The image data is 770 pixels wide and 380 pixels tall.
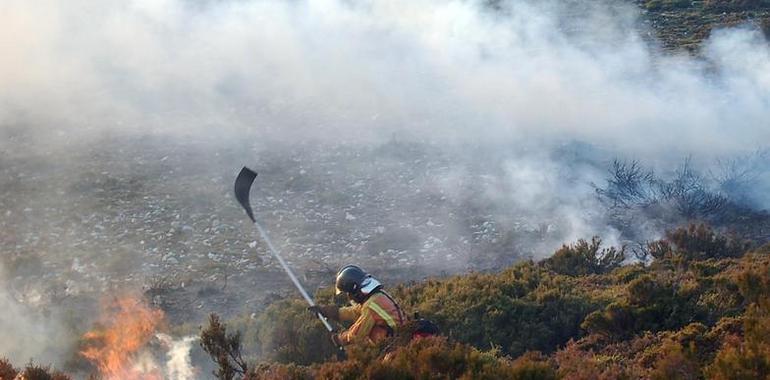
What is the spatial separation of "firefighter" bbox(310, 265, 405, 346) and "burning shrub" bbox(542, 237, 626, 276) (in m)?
3.52

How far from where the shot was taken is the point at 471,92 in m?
15.6

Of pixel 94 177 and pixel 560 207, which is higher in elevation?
pixel 94 177

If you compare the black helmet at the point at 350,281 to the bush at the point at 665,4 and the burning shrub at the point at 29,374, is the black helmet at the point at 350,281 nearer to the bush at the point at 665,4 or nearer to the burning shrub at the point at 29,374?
the burning shrub at the point at 29,374

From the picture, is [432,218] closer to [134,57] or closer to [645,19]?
[134,57]

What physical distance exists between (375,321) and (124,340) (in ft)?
10.1

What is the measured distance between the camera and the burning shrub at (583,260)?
9.29 metres

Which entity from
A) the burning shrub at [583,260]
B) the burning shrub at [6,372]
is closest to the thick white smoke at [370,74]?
the burning shrub at [583,260]

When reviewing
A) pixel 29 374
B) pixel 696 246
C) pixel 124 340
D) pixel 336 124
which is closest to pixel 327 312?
pixel 29 374

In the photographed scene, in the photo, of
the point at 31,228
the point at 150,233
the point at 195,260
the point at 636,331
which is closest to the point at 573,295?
the point at 636,331

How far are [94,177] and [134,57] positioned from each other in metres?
6.12

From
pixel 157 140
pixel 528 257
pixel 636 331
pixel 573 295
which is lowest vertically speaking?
pixel 636 331

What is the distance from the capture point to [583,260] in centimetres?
940

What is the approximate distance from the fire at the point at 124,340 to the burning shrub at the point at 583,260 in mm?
4543

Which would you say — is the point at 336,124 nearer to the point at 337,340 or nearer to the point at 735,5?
the point at 337,340
